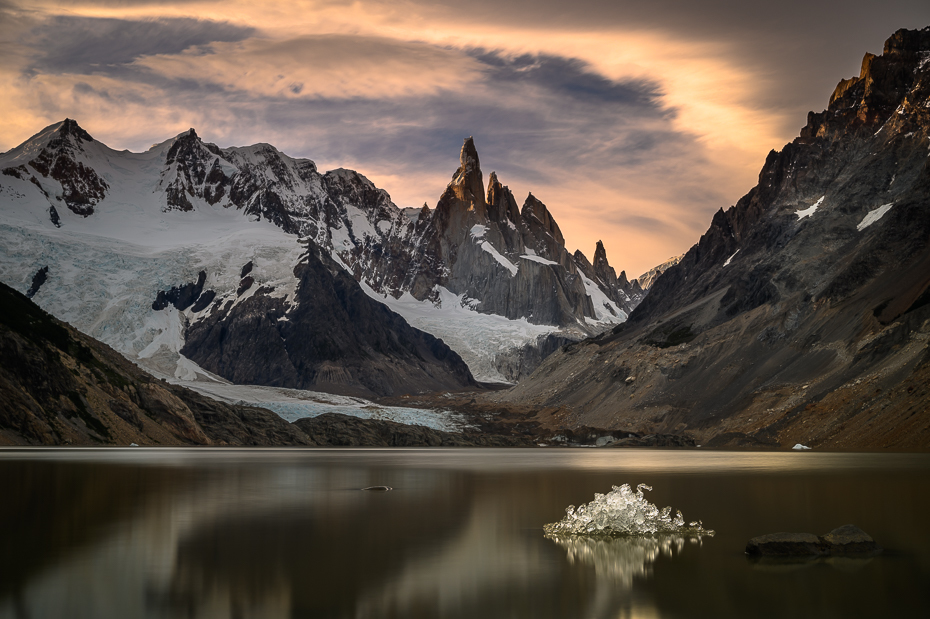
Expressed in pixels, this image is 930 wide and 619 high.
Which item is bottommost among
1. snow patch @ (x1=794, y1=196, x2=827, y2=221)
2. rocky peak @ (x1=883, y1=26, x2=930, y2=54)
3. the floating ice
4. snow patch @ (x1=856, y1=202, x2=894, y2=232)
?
the floating ice

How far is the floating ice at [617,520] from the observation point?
22.6 m

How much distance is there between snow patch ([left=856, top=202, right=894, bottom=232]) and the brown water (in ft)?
362

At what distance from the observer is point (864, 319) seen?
109125mm

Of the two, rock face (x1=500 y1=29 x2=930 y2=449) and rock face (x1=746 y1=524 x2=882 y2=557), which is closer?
rock face (x1=746 y1=524 x2=882 y2=557)

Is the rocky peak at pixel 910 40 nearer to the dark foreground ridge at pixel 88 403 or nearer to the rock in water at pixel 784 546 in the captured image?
the dark foreground ridge at pixel 88 403

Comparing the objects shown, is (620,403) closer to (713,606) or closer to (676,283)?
(676,283)

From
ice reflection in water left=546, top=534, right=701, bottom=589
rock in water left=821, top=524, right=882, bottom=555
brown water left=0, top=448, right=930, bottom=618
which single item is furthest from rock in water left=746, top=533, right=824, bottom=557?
ice reflection in water left=546, top=534, right=701, bottom=589

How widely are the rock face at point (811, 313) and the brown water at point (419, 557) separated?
62487 mm

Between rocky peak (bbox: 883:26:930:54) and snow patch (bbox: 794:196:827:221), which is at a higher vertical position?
rocky peak (bbox: 883:26:930:54)

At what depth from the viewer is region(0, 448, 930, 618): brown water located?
46.5 feet

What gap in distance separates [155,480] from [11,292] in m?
70.1

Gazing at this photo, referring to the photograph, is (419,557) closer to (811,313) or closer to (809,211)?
(811,313)

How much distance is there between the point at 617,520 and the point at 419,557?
6539 millimetres

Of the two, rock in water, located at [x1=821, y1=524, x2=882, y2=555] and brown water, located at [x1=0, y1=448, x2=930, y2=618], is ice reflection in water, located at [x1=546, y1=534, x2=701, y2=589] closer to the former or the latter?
brown water, located at [x1=0, y1=448, x2=930, y2=618]
